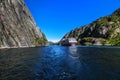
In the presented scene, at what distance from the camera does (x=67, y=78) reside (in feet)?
83.1

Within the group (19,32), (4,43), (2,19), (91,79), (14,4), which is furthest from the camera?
(14,4)

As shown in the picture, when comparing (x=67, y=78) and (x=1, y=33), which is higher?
(x=1, y=33)

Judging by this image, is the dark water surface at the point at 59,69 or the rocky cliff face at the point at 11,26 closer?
the dark water surface at the point at 59,69

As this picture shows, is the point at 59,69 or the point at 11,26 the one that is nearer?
the point at 59,69

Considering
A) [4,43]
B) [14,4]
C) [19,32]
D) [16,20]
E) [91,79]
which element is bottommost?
[91,79]

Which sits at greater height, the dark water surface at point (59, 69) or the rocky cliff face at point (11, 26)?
the rocky cliff face at point (11, 26)

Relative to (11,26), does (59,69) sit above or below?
below

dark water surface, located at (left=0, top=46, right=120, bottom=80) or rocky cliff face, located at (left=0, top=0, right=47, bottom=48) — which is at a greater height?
rocky cliff face, located at (left=0, top=0, right=47, bottom=48)

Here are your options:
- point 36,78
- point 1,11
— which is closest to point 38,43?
point 1,11

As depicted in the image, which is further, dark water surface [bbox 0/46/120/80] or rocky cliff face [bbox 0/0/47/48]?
rocky cliff face [bbox 0/0/47/48]

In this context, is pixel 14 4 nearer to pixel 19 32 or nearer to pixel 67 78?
pixel 19 32

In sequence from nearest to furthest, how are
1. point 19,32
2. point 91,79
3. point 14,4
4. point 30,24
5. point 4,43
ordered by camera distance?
1. point 91,79
2. point 4,43
3. point 19,32
4. point 14,4
5. point 30,24

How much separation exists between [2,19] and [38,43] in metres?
68.7

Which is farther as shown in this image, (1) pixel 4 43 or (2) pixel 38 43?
(2) pixel 38 43
